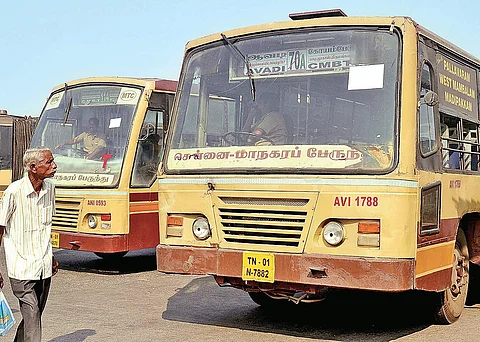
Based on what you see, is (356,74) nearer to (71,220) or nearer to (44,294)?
(44,294)

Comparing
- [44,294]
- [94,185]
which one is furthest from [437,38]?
[94,185]

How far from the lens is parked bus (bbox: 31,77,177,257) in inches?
416

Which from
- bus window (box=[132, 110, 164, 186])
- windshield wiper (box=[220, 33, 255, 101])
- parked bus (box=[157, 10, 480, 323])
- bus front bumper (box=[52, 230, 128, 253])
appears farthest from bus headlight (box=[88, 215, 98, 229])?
windshield wiper (box=[220, 33, 255, 101])

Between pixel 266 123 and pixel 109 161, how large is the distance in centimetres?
460

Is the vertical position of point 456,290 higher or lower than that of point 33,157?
lower

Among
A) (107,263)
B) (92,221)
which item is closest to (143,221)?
(92,221)

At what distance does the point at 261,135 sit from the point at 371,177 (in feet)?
3.70

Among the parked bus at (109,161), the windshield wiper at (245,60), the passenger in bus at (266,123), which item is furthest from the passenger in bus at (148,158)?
the passenger in bus at (266,123)

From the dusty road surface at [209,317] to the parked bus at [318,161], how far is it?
1.90 feet

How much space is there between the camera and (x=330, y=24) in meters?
6.55

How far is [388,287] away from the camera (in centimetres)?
589

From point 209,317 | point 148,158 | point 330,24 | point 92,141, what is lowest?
point 209,317

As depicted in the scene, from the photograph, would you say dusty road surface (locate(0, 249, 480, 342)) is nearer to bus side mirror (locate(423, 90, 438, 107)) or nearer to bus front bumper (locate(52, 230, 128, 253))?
bus front bumper (locate(52, 230, 128, 253))

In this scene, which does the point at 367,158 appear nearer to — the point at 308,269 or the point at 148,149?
the point at 308,269
